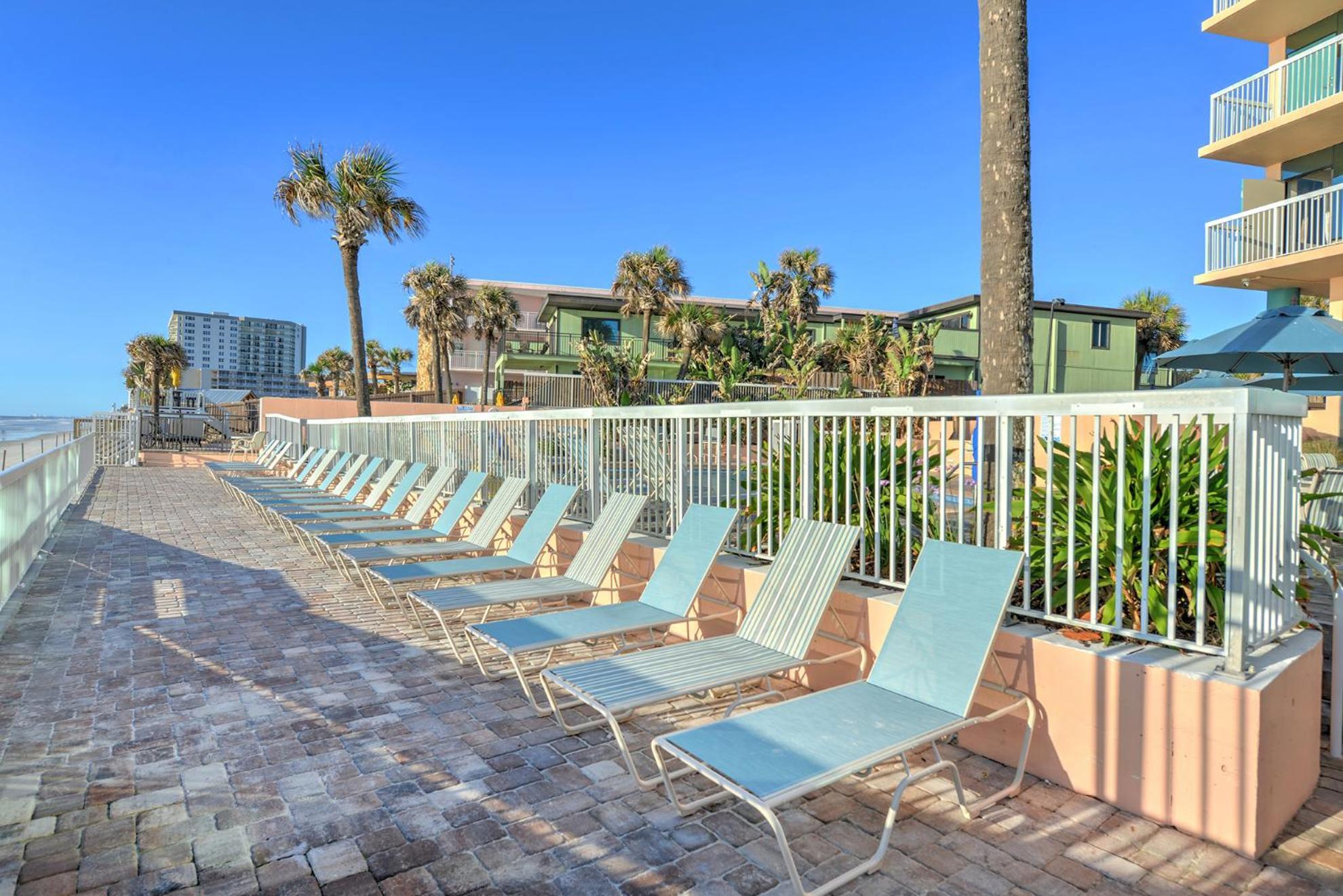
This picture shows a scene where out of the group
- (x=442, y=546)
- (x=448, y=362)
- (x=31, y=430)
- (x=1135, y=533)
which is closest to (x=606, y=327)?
(x=448, y=362)

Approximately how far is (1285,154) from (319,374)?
5969cm

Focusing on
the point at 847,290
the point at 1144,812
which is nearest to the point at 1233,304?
the point at 847,290

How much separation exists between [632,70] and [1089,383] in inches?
876

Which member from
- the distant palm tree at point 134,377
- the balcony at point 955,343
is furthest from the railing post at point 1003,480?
the distant palm tree at point 134,377

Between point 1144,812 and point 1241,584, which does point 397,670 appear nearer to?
point 1144,812

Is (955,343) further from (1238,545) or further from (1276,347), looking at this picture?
(1238,545)

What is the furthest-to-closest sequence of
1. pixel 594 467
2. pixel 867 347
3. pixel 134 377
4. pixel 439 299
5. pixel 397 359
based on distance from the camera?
pixel 134 377 < pixel 397 359 < pixel 439 299 < pixel 867 347 < pixel 594 467

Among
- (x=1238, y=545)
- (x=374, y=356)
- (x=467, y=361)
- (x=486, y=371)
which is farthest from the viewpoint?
(x=374, y=356)

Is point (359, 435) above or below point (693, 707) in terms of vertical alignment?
above

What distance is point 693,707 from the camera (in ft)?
13.2

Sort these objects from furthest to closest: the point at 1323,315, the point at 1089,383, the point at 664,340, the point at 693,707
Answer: the point at 664,340
the point at 1089,383
the point at 1323,315
the point at 693,707

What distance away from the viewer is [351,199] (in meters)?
18.4

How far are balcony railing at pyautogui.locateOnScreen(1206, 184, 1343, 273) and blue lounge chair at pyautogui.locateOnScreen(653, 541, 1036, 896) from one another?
14.8 meters

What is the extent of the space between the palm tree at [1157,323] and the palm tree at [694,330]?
19427mm
